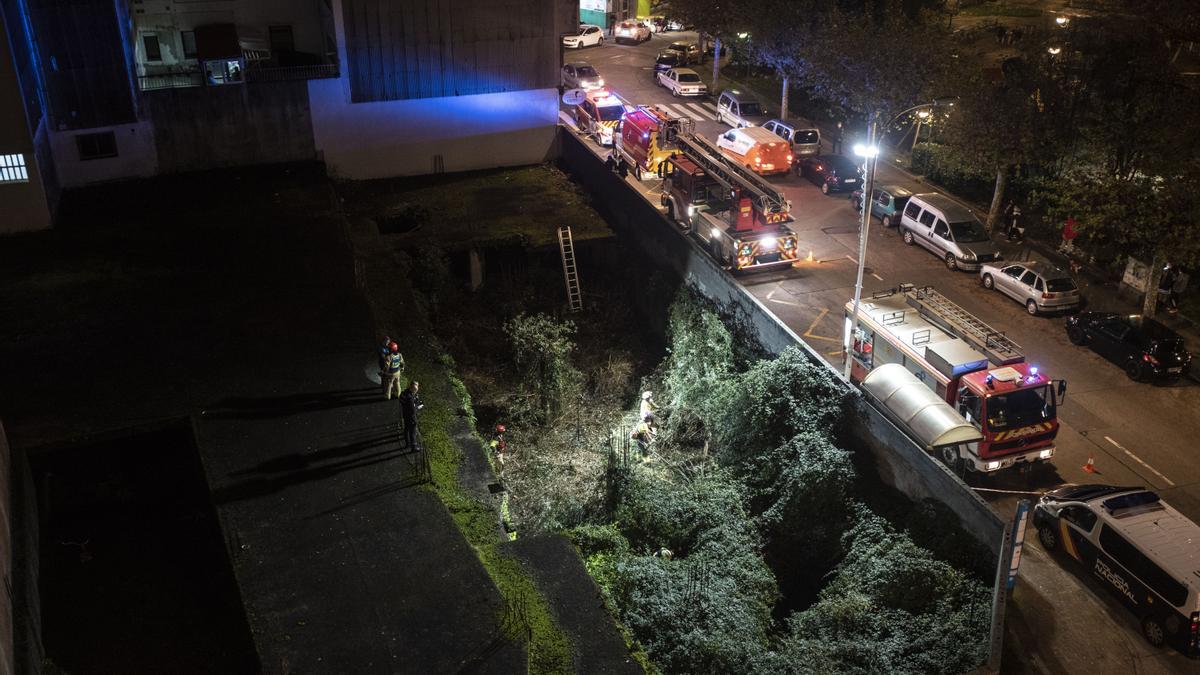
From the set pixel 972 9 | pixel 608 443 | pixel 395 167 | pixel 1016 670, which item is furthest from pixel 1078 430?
pixel 972 9

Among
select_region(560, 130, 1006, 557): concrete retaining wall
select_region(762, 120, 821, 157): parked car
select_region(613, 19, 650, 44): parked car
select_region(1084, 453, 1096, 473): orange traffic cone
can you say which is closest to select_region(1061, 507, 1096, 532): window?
select_region(560, 130, 1006, 557): concrete retaining wall

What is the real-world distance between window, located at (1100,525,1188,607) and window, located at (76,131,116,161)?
28.5 m

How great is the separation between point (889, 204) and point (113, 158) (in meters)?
24.4

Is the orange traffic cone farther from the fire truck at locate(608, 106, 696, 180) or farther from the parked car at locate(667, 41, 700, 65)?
the parked car at locate(667, 41, 700, 65)

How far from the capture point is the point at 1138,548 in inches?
633

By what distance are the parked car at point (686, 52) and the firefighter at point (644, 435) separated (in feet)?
106

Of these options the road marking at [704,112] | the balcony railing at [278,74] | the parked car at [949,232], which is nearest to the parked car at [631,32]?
the road marking at [704,112]

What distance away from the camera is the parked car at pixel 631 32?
56.7 metres

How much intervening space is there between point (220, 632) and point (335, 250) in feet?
41.2

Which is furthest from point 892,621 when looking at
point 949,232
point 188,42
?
point 188,42

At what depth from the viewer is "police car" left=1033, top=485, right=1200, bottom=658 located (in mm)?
Result: 15398

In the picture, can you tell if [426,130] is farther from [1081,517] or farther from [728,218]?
[1081,517]

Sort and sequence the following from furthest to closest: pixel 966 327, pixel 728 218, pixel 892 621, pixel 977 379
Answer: pixel 728 218 → pixel 966 327 → pixel 977 379 → pixel 892 621

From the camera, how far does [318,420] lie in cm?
1925
